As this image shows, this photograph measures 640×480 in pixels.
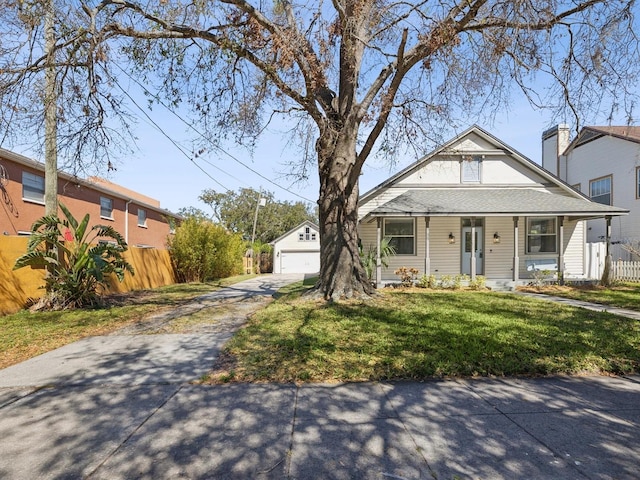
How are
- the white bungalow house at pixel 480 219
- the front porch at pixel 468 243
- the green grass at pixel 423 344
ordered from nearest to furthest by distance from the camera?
the green grass at pixel 423 344, the white bungalow house at pixel 480 219, the front porch at pixel 468 243

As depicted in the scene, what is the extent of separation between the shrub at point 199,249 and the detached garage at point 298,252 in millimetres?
13754

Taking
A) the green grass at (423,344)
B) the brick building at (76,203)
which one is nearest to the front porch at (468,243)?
the green grass at (423,344)

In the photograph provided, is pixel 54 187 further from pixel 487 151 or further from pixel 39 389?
pixel 487 151

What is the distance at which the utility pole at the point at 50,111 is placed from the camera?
709 centimetres

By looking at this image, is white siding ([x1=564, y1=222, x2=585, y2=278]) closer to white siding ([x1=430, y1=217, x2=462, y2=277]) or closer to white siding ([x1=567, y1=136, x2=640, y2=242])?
white siding ([x1=567, y1=136, x2=640, y2=242])

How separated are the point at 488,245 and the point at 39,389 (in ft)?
45.6

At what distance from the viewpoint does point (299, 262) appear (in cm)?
3341

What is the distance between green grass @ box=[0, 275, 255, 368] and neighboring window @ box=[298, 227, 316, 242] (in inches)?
956

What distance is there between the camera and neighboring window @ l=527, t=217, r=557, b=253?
542 inches

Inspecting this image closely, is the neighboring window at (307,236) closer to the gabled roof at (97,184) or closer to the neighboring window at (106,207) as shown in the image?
the gabled roof at (97,184)

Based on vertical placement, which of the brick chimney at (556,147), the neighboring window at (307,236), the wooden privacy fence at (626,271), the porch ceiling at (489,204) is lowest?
the wooden privacy fence at (626,271)

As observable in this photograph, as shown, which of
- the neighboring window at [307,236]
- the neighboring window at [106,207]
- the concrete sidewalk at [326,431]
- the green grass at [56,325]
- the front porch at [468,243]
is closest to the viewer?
the concrete sidewalk at [326,431]

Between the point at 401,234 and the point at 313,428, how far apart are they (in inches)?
452

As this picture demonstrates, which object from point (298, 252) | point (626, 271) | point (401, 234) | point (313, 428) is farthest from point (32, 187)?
point (626, 271)
